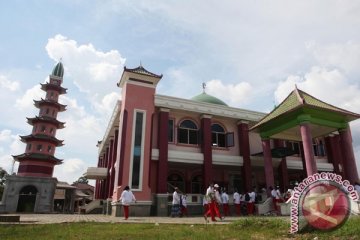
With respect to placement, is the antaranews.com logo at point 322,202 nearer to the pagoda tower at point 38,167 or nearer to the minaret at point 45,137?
the pagoda tower at point 38,167

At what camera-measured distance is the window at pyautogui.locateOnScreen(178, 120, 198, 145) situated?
21516 millimetres

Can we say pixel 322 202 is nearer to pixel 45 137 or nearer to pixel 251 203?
pixel 251 203

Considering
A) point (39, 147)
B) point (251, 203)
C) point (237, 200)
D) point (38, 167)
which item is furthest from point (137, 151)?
point (39, 147)

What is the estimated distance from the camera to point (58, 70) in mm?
37531

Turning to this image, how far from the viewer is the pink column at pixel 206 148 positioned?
20.1m

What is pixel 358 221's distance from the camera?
263 inches

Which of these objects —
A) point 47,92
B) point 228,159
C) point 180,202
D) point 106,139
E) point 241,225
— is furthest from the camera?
point 47,92

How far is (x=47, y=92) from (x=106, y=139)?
13.3 meters

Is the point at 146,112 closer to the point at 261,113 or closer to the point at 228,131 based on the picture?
the point at 228,131

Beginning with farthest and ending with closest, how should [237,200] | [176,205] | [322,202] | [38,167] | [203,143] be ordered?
[38,167] < [203,143] < [237,200] < [176,205] < [322,202]

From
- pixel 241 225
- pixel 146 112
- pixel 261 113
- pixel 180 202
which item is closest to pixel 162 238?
pixel 241 225

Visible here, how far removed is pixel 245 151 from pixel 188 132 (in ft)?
14.6

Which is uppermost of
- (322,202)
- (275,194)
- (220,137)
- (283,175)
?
(220,137)

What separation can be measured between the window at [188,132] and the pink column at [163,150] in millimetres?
1928
